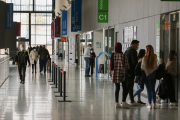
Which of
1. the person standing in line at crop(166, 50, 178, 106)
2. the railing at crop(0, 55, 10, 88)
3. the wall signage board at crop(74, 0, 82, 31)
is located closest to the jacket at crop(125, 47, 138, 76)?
the person standing in line at crop(166, 50, 178, 106)

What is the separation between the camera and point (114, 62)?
8.35 meters

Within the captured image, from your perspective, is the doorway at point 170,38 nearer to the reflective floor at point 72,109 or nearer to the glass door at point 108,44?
the reflective floor at point 72,109

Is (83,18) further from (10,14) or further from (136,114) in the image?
(136,114)

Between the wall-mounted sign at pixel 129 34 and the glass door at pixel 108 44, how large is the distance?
249 centimetres

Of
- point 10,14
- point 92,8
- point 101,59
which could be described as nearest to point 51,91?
point 101,59

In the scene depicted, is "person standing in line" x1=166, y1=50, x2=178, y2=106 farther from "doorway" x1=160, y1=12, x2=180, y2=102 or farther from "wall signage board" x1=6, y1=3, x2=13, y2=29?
"wall signage board" x1=6, y1=3, x2=13, y2=29

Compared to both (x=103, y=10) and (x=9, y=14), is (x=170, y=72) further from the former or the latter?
(x=9, y=14)

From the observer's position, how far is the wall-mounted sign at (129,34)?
11.9 metres

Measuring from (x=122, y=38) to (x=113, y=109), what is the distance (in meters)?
5.79

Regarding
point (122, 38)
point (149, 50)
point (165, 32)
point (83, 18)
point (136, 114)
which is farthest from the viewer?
point (83, 18)

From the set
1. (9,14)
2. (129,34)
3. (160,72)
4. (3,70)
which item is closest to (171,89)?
(160,72)

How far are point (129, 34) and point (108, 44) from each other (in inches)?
165

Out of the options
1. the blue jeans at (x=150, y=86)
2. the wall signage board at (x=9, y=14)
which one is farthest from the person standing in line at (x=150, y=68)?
the wall signage board at (x=9, y=14)

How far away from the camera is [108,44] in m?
16.6
